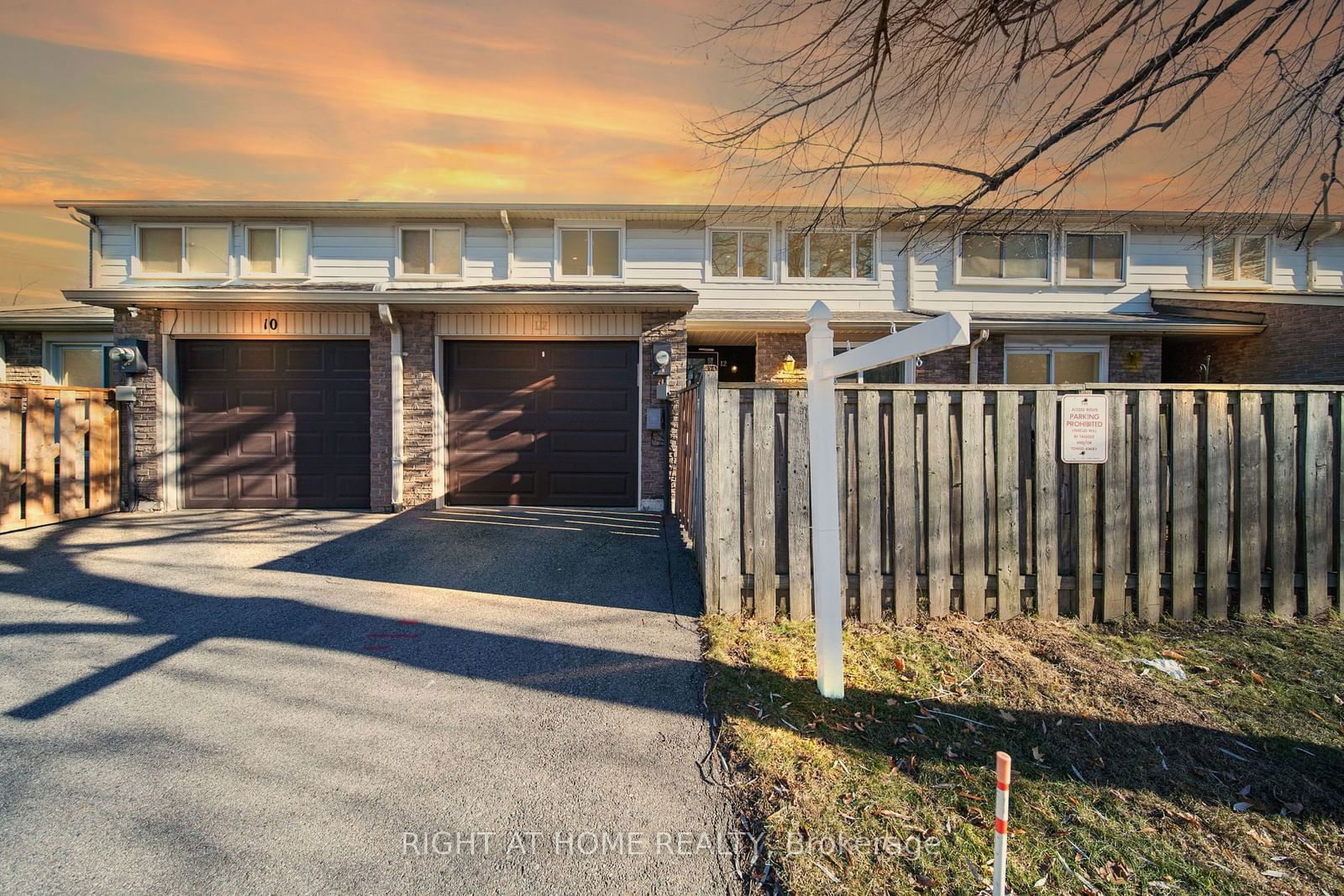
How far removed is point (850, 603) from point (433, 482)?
6.87m

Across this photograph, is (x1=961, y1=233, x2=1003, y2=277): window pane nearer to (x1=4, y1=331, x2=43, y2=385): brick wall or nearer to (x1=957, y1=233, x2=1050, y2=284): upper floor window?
(x1=957, y1=233, x2=1050, y2=284): upper floor window

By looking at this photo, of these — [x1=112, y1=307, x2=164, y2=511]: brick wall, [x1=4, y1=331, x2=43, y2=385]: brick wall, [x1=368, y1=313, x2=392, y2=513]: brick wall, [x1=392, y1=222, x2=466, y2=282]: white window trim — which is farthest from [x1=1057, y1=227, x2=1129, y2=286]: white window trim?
[x1=4, y1=331, x2=43, y2=385]: brick wall

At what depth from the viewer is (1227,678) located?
12.6ft

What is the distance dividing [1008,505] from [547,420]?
260 inches

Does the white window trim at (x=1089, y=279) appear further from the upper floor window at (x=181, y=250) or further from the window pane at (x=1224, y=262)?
the upper floor window at (x=181, y=250)

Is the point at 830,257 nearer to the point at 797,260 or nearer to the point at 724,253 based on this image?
the point at 797,260

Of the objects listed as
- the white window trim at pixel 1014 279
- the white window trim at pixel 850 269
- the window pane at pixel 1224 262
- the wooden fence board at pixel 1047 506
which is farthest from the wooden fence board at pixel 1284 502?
the window pane at pixel 1224 262

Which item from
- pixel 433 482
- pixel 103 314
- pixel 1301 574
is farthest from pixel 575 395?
pixel 103 314

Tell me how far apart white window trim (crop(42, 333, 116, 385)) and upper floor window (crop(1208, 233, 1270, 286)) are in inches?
853

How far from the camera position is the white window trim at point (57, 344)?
12.8 meters

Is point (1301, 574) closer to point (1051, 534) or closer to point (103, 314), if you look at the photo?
point (1051, 534)

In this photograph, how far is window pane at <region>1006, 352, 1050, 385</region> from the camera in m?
11.8

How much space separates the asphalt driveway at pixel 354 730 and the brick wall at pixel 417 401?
3.37m

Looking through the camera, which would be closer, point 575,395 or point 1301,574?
point 1301,574
